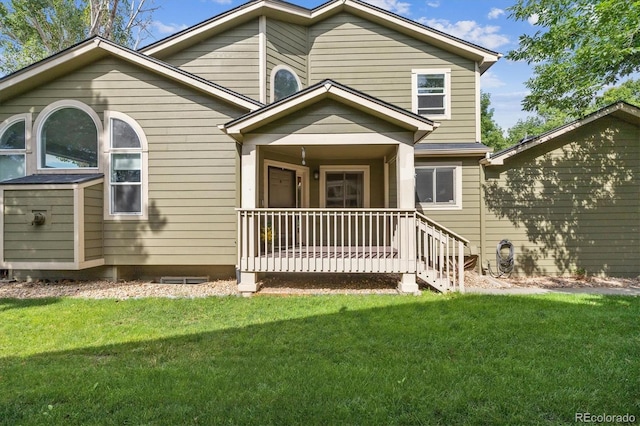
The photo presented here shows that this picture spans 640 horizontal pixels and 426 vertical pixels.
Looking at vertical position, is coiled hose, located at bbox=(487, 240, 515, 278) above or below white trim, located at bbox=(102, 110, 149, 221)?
below

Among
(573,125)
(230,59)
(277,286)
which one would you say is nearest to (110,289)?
(277,286)

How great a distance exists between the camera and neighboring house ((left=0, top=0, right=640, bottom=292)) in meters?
6.26

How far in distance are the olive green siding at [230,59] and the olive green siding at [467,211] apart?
4913 millimetres

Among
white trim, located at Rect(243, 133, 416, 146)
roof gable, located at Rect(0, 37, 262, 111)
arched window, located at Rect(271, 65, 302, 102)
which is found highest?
arched window, located at Rect(271, 65, 302, 102)

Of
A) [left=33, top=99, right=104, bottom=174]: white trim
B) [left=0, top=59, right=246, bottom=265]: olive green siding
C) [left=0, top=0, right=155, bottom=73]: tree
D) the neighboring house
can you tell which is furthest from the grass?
[left=0, top=0, right=155, bottom=73]: tree

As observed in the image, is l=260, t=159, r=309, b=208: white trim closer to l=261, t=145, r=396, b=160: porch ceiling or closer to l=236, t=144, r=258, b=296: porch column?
l=261, t=145, r=396, b=160: porch ceiling

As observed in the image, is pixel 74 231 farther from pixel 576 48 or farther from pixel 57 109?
pixel 576 48

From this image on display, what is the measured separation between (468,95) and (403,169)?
4.27 metres

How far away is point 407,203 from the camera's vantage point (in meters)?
6.19

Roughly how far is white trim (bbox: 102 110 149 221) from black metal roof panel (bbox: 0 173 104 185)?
0.36m

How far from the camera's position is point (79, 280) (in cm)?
703

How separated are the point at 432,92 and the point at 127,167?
7.57m

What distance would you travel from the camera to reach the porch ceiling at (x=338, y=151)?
7.02m

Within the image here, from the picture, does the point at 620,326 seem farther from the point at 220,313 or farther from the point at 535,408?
the point at 220,313
